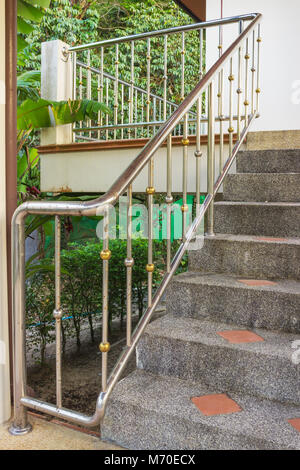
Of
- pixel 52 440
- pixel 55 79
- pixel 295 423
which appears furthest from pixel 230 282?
pixel 55 79

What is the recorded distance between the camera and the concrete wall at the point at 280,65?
504 cm

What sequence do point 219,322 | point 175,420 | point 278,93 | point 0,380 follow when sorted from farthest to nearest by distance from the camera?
point 278,93 → point 219,322 → point 0,380 → point 175,420

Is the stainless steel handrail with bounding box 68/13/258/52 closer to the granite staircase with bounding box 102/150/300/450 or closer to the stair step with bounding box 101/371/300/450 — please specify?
the granite staircase with bounding box 102/150/300/450

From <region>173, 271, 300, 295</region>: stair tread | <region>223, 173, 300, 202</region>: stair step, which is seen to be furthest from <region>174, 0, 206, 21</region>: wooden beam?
<region>173, 271, 300, 295</region>: stair tread

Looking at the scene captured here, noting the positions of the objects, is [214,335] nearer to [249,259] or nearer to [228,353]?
[228,353]

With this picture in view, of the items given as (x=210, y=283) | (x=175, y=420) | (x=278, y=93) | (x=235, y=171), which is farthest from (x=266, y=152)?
(x=278, y=93)

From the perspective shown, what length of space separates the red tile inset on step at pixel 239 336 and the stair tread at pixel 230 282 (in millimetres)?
207

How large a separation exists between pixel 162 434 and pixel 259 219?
140 cm

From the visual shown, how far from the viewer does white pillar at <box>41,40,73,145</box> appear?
369 centimetres

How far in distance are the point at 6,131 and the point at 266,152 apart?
70.0 inches

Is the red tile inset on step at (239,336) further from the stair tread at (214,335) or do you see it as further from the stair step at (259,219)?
the stair step at (259,219)

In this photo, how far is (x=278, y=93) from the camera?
5.12 meters

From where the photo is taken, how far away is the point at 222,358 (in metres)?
1.64
